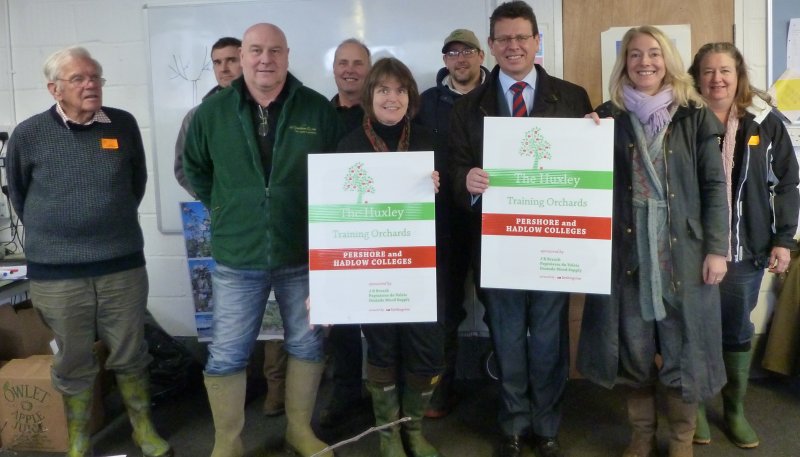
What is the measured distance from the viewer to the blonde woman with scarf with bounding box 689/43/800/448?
94.6 inches

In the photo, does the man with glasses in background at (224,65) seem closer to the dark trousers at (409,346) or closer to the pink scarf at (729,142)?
the dark trousers at (409,346)

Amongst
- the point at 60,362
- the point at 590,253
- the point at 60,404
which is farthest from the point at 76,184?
the point at 590,253

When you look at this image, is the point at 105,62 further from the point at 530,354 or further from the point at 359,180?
the point at 530,354

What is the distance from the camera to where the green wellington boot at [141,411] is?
101 inches

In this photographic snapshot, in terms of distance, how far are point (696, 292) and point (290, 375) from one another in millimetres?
1549

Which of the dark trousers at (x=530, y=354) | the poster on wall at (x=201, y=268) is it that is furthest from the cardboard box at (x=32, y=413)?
the dark trousers at (x=530, y=354)

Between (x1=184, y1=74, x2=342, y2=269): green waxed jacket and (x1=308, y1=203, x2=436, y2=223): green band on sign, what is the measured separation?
0.54ft

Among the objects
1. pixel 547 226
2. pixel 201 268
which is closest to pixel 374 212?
pixel 547 226

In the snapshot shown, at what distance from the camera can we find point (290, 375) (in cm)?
245

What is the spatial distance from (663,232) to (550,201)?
0.40 metres

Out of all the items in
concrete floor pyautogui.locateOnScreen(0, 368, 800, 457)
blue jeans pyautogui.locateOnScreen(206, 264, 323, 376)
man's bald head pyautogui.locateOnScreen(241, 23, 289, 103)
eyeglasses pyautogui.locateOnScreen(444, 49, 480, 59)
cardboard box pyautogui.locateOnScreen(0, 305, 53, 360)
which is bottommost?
concrete floor pyautogui.locateOnScreen(0, 368, 800, 457)

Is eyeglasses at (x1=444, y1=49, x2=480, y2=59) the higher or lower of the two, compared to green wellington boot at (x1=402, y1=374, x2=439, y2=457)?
higher

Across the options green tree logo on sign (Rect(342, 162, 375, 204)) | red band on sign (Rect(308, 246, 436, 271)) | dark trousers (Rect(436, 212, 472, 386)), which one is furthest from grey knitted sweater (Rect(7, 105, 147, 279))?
dark trousers (Rect(436, 212, 472, 386))

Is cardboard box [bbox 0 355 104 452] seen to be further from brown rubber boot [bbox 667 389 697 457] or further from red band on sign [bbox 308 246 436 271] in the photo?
brown rubber boot [bbox 667 389 697 457]
